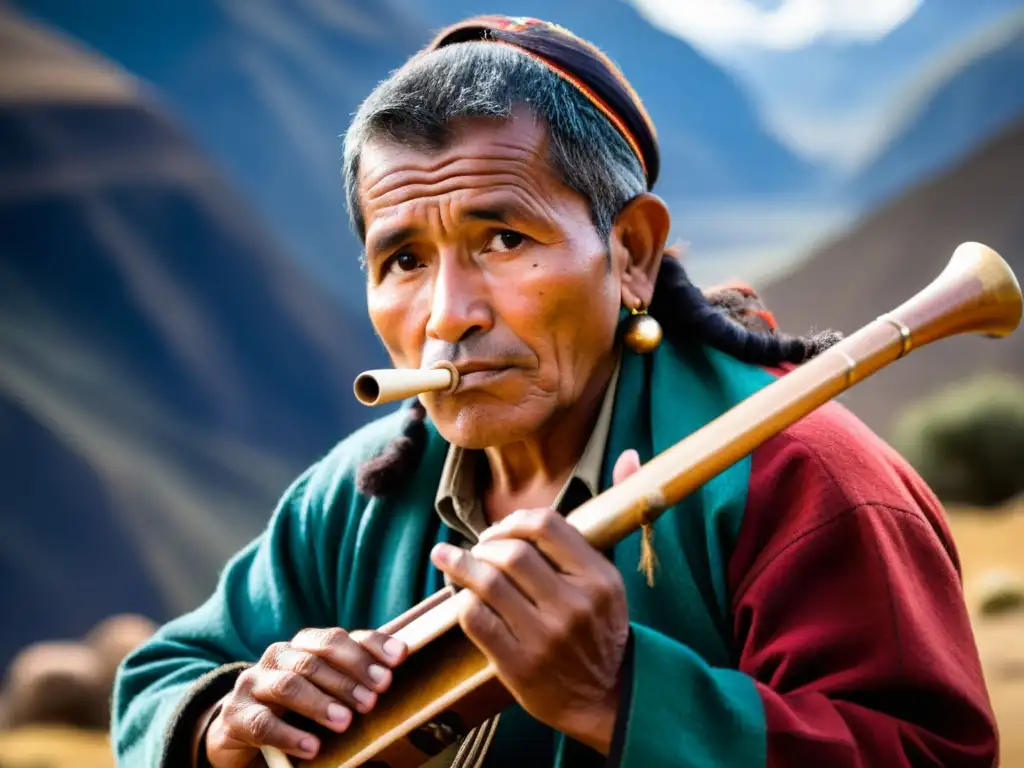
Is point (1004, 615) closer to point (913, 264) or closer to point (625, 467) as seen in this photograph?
point (625, 467)

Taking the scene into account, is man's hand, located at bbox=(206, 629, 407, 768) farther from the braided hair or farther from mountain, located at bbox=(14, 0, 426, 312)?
mountain, located at bbox=(14, 0, 426, 312)

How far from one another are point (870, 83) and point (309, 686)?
1082 cm

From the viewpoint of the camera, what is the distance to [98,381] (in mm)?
8945

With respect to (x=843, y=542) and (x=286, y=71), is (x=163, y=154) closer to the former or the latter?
(x=286, y=71)

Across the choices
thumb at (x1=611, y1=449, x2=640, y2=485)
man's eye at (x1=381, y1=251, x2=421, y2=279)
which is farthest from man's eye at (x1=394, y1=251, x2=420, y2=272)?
thumb at (x1=611, y1=449, x2=640, y2=485)

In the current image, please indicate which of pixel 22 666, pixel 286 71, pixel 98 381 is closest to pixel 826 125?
pixel 286 71

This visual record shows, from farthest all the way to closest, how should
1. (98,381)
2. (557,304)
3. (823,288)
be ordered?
(823,288) < (98,381) < (557,304)

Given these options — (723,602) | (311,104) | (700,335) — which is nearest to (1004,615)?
(700,335)

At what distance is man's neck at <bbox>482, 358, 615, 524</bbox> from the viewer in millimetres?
2078

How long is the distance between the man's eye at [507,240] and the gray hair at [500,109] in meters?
0.13

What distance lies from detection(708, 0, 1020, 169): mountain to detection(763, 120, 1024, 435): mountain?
3.92ft

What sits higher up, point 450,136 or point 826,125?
point 826,125

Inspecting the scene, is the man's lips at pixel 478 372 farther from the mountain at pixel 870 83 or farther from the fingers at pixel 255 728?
the mountain at pixel 870 83

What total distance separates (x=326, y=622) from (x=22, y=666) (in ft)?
19.3
